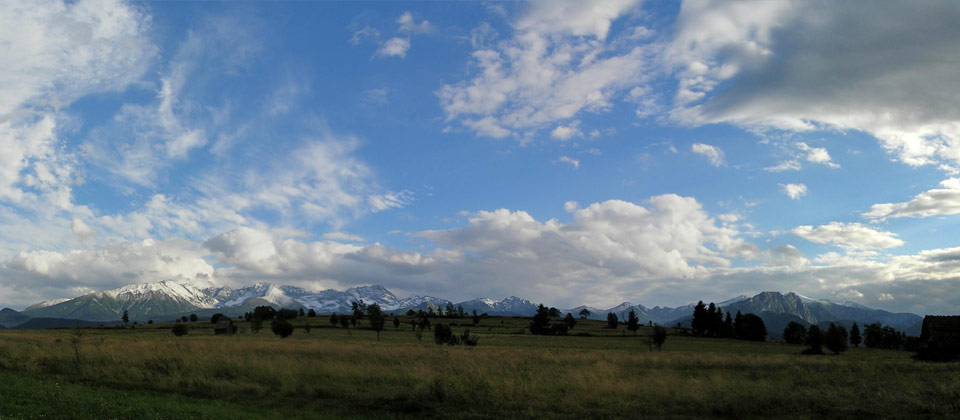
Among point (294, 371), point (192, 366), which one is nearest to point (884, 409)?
point (294, 371)

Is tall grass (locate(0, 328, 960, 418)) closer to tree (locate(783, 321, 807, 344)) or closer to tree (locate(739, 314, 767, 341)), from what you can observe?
tree (locate(739, 314, 767, 341))

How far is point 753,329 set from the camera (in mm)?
127562

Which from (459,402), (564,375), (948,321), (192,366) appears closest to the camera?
(459,402)

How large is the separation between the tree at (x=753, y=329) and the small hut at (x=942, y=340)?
77.0 meters

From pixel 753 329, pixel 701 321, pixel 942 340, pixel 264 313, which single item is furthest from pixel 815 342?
pixel 264 313

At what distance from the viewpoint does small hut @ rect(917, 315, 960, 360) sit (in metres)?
50.1

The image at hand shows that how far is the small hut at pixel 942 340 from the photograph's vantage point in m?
50.1

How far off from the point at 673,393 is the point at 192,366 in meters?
22.2

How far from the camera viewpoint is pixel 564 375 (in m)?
23.0

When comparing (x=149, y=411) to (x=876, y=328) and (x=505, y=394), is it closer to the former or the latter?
(x=505, y=394)

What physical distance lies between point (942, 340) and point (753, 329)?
81173 mm

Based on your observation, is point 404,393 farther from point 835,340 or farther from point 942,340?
point 835,340

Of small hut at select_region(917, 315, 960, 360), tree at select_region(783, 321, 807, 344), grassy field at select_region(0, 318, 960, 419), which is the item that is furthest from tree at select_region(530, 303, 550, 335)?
grassy field at select_region(0, 318, 960, 419)

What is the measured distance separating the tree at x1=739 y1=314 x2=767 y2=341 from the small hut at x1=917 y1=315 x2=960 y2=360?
77.0m
